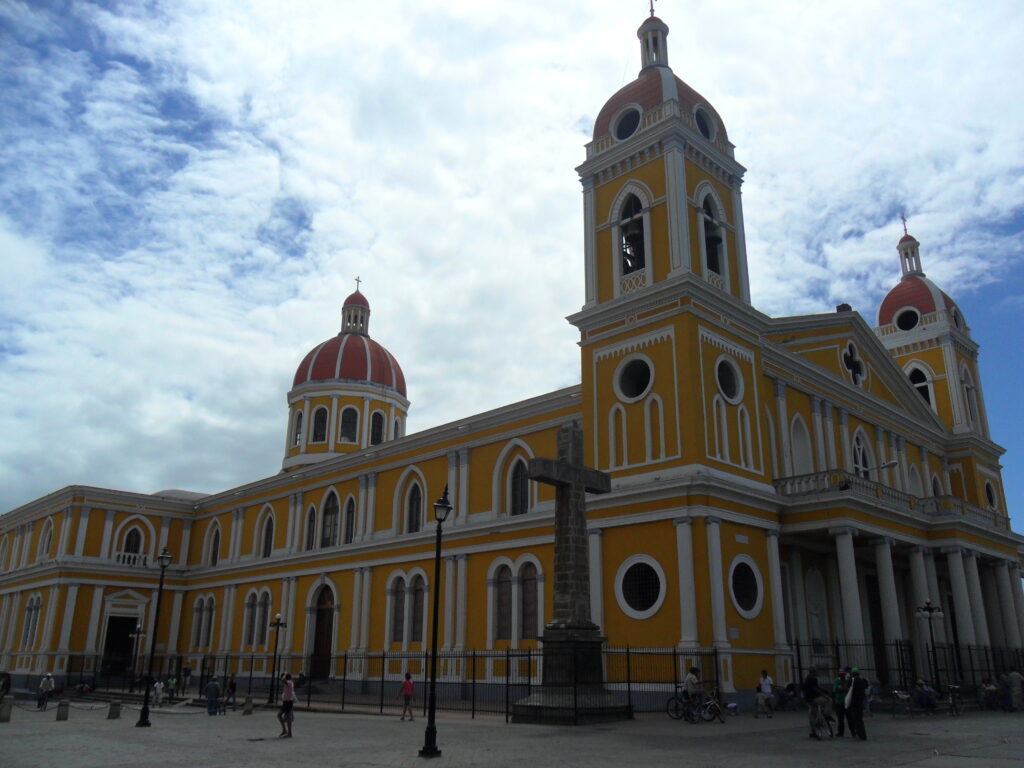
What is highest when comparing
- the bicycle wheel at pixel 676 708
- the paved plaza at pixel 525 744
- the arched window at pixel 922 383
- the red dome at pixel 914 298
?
the red dome at pixel 914 298

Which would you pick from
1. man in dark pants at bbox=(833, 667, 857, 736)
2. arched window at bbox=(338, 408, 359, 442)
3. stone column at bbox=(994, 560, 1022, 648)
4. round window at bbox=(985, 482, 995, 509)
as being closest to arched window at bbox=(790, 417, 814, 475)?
stone column at bbox=(994, 560, 1022, 648)

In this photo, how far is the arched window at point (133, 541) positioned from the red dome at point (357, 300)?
17.3 meters

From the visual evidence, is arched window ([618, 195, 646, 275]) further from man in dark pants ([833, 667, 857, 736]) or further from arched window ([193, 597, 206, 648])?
arched window ([193, 597, 206, 648])

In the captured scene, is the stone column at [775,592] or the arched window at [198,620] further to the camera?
the arched window at [198,620]

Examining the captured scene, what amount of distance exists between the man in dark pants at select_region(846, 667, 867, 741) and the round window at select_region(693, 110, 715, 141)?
18424 mm

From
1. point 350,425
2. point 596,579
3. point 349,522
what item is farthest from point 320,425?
point 596,579

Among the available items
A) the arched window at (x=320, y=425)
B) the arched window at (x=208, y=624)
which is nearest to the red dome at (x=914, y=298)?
the arched window at (x=320, y=425)

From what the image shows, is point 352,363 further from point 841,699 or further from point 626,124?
point 841,699

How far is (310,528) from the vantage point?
1555 inches

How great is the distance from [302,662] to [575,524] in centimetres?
2234

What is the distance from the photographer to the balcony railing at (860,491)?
24453 mm

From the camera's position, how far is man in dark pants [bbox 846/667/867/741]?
50.1 ft

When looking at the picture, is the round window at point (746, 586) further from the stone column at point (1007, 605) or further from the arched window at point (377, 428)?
the arched window at point (377, 428)

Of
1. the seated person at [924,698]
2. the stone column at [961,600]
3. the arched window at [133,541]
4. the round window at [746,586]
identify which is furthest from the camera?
the arched window at [133,541]
